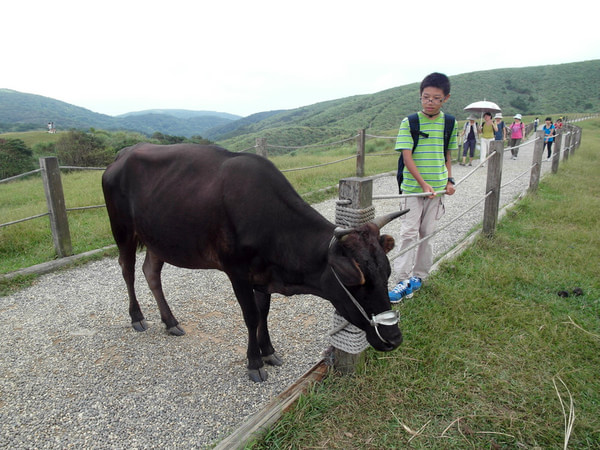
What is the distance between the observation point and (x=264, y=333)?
3.12 meters

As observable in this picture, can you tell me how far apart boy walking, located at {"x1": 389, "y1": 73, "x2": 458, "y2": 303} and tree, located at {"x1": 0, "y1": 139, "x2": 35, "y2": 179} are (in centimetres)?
2130

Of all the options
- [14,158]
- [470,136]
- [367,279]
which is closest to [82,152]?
[14,158]

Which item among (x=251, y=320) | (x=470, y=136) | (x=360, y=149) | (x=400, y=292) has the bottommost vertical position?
(x=400, y=292)

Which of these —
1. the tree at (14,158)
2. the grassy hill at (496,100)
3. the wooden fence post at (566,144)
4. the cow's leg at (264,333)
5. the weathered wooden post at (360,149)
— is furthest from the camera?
the grassy hill at (496,100)

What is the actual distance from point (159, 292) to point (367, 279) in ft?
7.68

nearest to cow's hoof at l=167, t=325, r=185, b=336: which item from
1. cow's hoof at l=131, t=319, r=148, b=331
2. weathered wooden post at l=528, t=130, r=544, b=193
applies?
cow's hoof at l=131, t=319, r=148, b=331

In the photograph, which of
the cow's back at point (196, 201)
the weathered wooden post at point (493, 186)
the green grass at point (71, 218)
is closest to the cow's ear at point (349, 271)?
the cow's back at point (196, 201)

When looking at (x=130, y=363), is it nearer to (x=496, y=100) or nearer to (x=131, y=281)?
(x=131, y=281)

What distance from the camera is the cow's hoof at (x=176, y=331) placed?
3.61m

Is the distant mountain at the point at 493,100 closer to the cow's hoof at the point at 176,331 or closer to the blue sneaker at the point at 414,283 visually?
the blue sneaker at the point at 414,283

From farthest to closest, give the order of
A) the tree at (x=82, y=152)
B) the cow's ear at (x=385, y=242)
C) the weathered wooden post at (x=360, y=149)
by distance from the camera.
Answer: the tree at (x=82, y=152), the weathered wooden post at (x=360, y=149), the cow's ear at (x=385, y=242)

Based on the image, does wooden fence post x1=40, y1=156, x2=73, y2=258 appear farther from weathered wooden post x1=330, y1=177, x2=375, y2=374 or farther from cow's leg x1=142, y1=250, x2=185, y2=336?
weathered wooden post x1=330, y1=177, x2=375, y2=374

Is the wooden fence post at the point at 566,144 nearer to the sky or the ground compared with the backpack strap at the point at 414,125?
nearer to the ground

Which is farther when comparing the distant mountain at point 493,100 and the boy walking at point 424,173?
the distant mountain at point 493,100
